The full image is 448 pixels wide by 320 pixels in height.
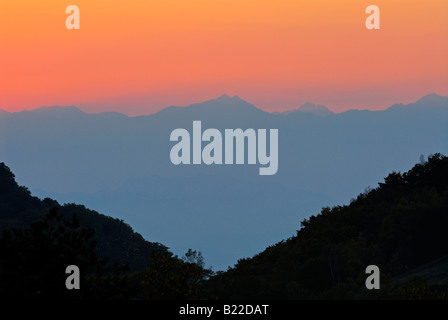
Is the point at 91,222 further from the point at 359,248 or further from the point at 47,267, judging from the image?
the point at 47,267

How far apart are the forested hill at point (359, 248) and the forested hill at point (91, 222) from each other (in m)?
50.0

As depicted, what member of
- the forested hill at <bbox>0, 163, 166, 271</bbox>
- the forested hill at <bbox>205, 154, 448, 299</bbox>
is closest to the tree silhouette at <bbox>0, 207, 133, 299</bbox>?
the forested hill at <bbox>205, 154, 448, 299</bbox>

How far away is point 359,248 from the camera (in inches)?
4289

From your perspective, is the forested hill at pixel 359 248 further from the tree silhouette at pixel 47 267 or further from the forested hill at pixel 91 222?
the forested hill at pixel 91 222

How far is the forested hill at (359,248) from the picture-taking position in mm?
87812

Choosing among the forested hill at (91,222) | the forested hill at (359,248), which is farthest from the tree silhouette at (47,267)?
the forested hill at (91,222)

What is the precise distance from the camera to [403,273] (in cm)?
9894

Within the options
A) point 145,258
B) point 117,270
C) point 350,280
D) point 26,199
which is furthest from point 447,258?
point 26,199

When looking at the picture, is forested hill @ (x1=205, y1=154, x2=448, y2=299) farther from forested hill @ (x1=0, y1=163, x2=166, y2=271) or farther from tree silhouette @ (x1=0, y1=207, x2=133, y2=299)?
forested hill @ (x1=0, y1=163, x2=166, y2=271)

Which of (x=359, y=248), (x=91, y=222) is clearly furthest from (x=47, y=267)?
(x=91, y=222)

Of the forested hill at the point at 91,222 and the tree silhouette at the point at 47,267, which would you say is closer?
the tree silhouette at the point at 47,267

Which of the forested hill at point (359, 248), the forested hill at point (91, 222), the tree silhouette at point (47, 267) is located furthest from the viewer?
the forested hill at point (91, 222)

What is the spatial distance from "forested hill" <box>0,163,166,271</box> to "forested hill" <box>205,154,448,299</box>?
164 feet

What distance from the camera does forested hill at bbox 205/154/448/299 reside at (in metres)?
87.8
